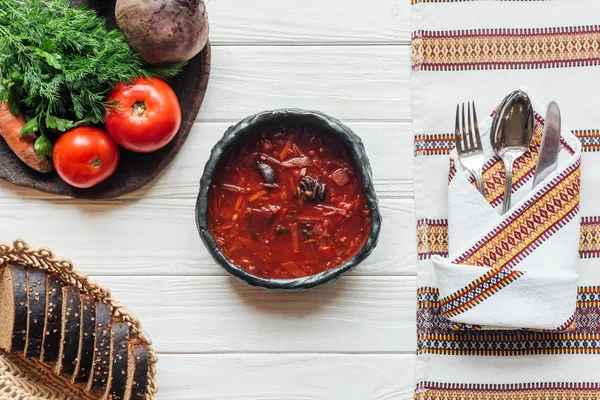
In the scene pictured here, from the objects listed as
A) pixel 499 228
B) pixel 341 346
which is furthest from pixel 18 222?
pixel 499 228

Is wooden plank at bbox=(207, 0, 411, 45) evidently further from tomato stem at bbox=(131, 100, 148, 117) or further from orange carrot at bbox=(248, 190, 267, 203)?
orange carrot at bbox=(248, 190, 267, 203)

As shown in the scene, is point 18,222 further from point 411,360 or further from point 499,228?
point 499,228

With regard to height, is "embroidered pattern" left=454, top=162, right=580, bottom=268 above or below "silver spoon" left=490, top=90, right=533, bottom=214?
below

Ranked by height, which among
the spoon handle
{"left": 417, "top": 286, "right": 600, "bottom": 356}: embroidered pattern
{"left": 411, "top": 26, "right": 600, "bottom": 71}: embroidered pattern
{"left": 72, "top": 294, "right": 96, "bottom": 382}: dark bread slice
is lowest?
{"left": 417, "top": 286, "right": 600, "bottom": 356}: embroidered pattern

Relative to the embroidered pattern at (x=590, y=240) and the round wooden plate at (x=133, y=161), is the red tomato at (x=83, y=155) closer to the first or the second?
the round wooden plate at (x=133, y=161)

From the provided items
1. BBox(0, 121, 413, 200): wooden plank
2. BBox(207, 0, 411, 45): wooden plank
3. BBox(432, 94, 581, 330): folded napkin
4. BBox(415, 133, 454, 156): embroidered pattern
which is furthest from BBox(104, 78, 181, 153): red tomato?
BBox(432, 94, 581, 330): folded napkin

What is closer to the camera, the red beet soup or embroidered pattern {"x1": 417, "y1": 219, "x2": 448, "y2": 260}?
the red beet soup
